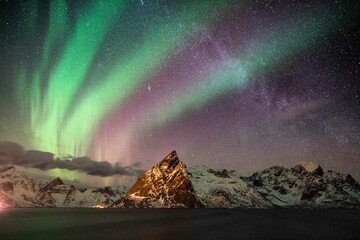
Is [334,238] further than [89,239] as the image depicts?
Yes

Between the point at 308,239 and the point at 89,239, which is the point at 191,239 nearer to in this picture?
the point at 89,239

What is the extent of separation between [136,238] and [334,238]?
3555cm

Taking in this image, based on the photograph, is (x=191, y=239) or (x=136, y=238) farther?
(x=136, y=238)

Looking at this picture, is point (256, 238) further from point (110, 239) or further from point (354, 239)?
point (110, 239)

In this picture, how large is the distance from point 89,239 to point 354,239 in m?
45.5

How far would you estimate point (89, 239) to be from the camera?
2108 inches

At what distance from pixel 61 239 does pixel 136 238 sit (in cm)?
1246

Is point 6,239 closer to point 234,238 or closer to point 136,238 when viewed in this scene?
point 136,238

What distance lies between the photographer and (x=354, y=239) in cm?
5662

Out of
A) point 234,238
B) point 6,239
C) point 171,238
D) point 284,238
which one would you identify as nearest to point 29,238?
point 6,239

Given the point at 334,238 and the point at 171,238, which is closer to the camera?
the point at 171,238

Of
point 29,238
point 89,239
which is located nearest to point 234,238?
point 89,239

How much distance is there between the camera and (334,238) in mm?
58625

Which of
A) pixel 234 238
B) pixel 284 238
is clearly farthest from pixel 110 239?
pixel 284 238
